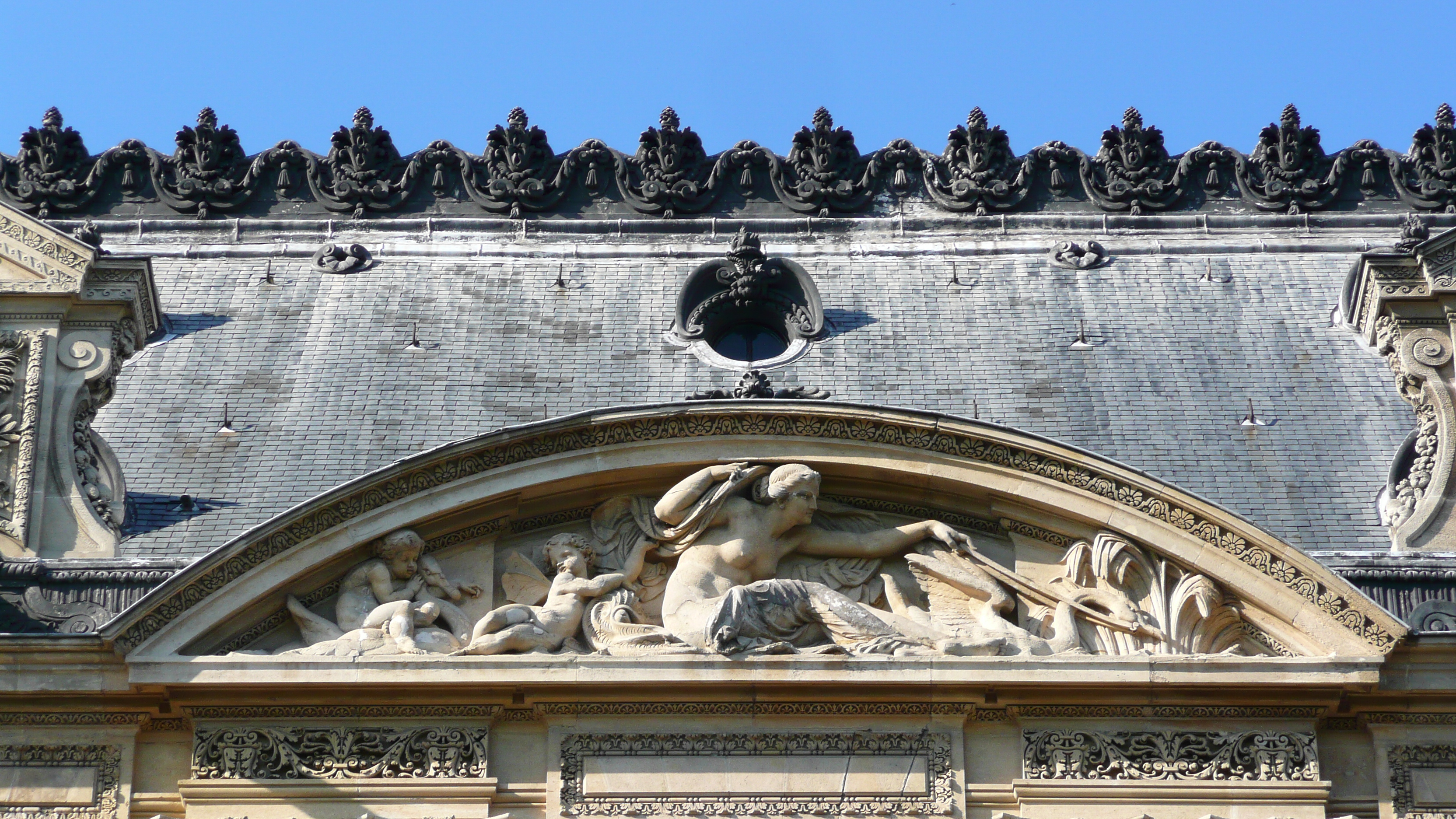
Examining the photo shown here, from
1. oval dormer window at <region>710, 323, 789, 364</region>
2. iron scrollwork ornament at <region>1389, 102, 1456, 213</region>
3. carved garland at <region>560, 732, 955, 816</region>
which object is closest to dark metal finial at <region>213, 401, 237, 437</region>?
oval dormer window at <region>710, 323, 789, 364</region>

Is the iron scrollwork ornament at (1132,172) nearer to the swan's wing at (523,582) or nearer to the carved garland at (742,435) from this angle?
the carved garland at (742,435)

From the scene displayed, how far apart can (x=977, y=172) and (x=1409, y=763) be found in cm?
860

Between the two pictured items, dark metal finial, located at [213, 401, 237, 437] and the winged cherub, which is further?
dark metal finial, located at [213, 401, 237, 437]

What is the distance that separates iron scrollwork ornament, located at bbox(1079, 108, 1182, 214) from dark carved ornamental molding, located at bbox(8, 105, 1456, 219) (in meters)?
0.01

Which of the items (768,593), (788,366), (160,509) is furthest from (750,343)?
(160,509)

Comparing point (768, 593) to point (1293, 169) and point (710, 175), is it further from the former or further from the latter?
point (1293, 169)

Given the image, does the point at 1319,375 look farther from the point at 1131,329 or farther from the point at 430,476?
the point at 430,476

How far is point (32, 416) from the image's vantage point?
66.4 ft

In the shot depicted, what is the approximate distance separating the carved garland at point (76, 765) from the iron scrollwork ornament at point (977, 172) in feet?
33.0

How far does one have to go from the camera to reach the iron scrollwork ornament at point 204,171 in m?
25.5

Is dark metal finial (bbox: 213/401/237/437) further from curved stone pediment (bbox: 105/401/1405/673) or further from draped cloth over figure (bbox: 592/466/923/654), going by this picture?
draped cloth over figure (bbox: 592/466/923/654)

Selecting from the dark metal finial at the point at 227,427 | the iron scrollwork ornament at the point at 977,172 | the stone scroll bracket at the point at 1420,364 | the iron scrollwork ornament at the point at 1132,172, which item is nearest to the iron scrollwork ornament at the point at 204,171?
the dark metal finial at the point at 227,427

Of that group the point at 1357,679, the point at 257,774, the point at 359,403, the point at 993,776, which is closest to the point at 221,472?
the point at 359,403

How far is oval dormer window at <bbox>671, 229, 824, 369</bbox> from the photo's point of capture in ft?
74.8
